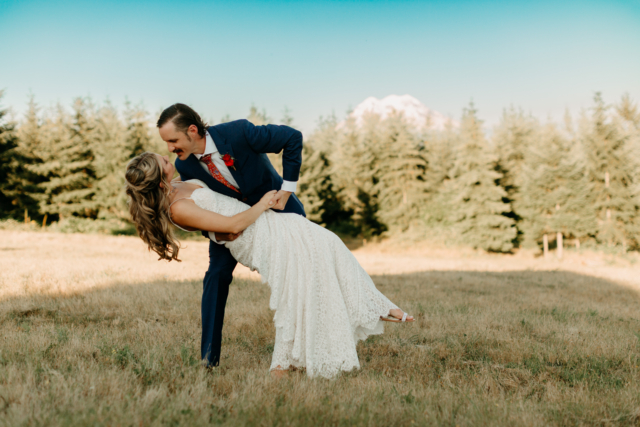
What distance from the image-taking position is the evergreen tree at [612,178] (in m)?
29.8

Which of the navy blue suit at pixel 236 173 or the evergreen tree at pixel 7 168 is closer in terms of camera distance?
the navy blue suit at pixel 236 173

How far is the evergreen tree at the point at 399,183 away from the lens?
3697cm

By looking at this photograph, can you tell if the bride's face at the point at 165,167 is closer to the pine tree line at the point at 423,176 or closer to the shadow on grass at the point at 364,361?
the shadow on grass at the point at 364,361

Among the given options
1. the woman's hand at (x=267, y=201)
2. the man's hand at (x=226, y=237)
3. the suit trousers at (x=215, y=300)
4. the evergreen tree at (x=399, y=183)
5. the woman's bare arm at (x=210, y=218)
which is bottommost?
the suit trousers at (x=215, y=300)

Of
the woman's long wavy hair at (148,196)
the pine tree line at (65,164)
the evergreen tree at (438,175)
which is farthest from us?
the evergreen tree at (438,175)

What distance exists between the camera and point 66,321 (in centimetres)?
508

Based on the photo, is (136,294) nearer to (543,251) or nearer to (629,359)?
(629,359)

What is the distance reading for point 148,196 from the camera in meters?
3.37

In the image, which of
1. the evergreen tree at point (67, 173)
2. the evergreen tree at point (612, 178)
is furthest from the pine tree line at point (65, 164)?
the evergreen tree at point (612, 178)

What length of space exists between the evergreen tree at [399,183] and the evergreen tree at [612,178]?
12.9 m

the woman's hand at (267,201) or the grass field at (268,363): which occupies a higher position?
the woman's hand at (267,201)

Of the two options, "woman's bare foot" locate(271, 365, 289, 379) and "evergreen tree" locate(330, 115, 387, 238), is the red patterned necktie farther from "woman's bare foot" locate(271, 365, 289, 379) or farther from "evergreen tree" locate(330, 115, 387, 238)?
"evergreen tree" locate(330, 115, 387, 238)

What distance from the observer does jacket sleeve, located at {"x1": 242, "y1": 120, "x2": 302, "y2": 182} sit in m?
3.60

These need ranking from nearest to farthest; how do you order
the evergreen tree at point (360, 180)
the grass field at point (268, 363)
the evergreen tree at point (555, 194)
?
the grass field at point (268, 363)
the evergreen tree at point (555, 194)
the evergreen tree at point (360, 180)
